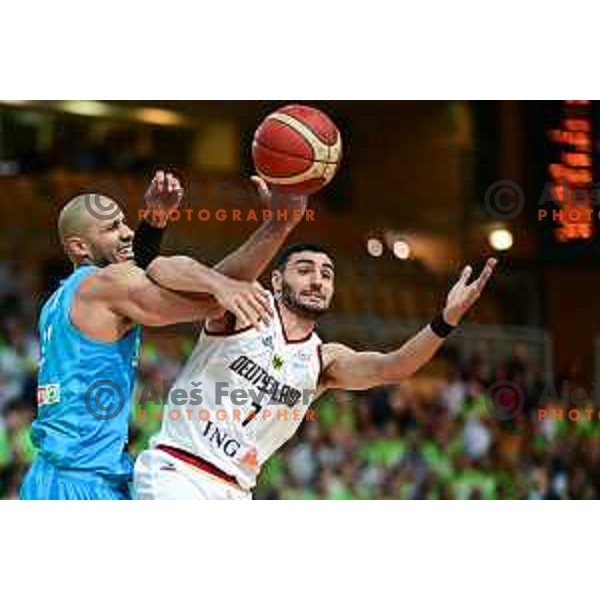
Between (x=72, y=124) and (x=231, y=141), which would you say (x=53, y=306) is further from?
(x=72, y=124)

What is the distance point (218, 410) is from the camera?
734 cm

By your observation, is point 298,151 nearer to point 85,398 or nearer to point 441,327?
point 441,327

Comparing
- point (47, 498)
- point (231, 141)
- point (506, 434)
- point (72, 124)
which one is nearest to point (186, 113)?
point (231, 141)

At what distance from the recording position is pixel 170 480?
23.6 ft

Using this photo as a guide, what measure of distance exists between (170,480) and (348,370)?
1.14 metres

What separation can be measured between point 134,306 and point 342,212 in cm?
314

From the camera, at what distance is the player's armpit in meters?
6.85

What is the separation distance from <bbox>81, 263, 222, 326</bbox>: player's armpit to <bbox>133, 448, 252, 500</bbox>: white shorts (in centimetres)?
68

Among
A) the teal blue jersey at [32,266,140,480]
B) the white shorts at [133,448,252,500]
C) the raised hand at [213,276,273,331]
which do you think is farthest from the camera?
the white shorts at [133,448,252,500]

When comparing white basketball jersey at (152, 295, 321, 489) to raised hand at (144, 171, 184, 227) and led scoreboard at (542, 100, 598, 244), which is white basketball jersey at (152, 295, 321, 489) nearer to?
raised hand at (144, 171, 184, 227)

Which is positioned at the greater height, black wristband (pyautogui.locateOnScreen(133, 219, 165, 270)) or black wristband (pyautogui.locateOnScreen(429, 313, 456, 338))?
black wristband (pyautogui.locateOnScreen(133, 219, 165, 270))

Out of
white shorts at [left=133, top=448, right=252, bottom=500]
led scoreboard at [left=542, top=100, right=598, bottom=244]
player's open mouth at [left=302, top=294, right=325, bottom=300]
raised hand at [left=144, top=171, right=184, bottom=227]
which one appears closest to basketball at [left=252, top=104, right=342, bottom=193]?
raised hand at [left=144, top=171, right=184, bottom=227]

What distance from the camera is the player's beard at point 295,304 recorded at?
762 cm

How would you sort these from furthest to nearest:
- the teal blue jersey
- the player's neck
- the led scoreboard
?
1. the led scoreboard
2. the player's neck
3. the teal blue jersey
